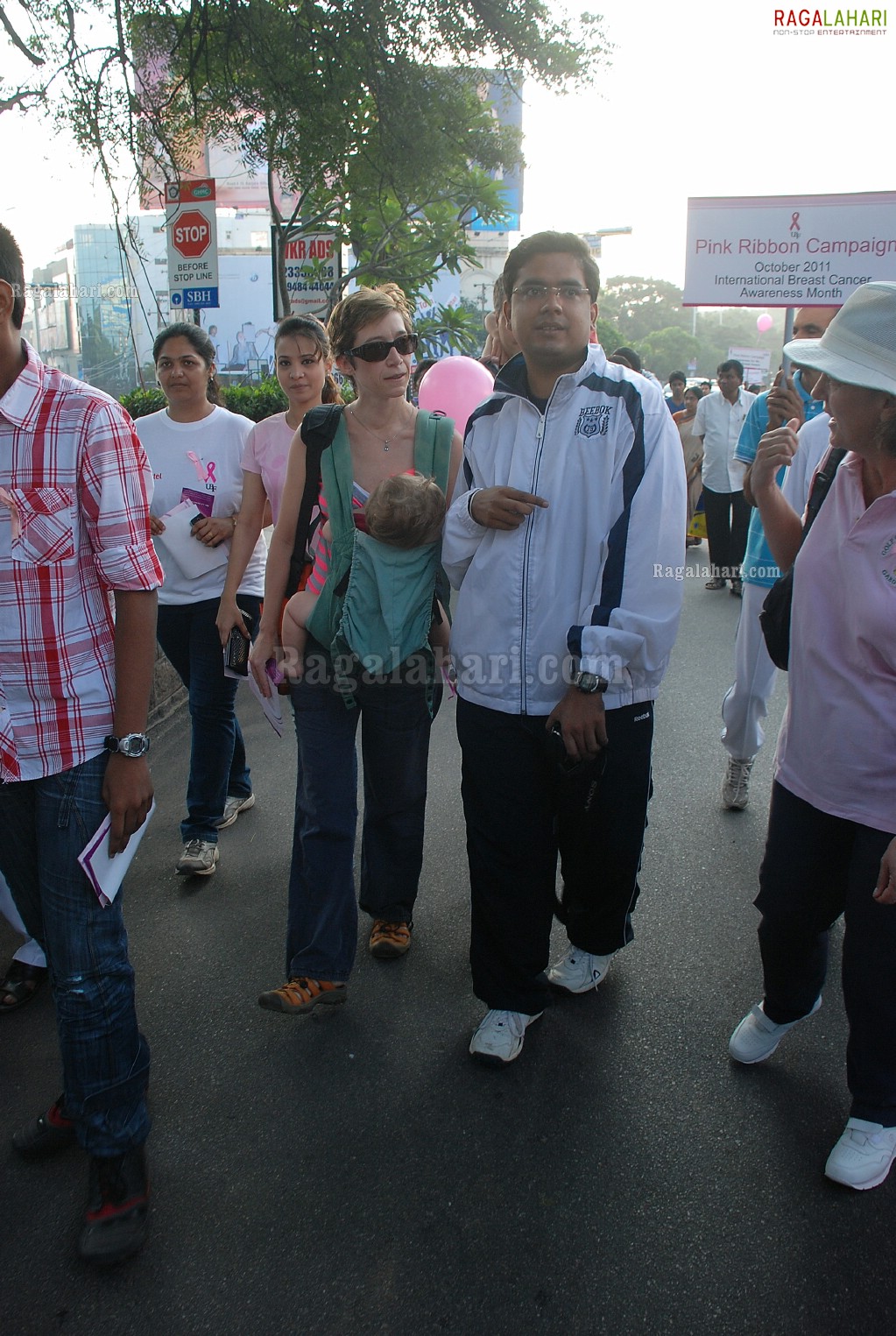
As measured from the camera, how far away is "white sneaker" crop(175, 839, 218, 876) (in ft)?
12.9

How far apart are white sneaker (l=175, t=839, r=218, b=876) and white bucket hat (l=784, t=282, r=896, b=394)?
9.43 ft

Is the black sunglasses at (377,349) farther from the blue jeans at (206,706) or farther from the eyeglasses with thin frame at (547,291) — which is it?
the blue jeans at (206,706)

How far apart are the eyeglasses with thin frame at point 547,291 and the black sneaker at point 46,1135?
2.35 metres


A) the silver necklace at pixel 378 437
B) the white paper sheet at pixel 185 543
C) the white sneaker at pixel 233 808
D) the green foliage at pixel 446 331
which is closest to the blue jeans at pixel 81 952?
the silver necklace at pixel 378 437

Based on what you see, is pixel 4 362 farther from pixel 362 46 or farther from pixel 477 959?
pixel 362 46

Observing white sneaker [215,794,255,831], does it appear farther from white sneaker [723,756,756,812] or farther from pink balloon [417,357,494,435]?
white sneaker [723,756,756,812]

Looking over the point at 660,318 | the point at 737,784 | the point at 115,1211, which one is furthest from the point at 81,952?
the point at 660,318

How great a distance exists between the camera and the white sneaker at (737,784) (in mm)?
4562

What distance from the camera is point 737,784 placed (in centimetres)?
457

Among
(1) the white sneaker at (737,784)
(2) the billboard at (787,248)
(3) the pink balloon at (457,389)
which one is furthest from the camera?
(2) the billboard at (787,248)

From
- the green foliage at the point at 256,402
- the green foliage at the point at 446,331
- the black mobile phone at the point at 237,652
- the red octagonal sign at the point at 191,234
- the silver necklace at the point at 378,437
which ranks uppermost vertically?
the red octagonal sign at the point at 191,234

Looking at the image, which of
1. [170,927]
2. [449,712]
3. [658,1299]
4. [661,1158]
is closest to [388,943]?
[170,927]

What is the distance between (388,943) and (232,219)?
70345mm

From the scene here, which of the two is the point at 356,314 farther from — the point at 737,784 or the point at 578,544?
the point at 737,784
